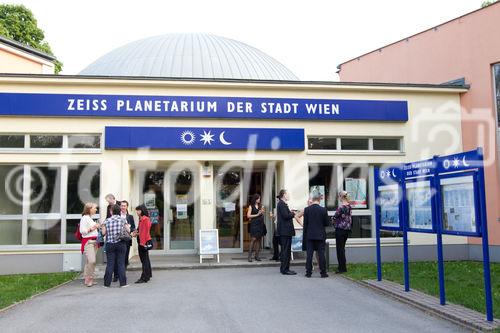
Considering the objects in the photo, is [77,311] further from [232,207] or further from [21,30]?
[21,30]

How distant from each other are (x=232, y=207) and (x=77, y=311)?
6.98 meters

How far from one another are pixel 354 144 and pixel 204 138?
4.16m

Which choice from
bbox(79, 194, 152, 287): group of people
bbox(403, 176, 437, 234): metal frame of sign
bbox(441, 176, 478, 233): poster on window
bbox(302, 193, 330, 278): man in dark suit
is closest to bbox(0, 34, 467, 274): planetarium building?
bbox(79, 194, 152, 287): group of people

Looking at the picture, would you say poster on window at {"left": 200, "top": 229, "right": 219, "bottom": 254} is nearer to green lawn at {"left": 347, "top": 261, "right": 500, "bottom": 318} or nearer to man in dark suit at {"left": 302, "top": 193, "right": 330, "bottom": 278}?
man in dark suit at {"left": 302, "top": 193, "right": 330, "bottom": 278}

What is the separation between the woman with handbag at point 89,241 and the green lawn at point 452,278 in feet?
17.6

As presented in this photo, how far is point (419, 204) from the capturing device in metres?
7.95

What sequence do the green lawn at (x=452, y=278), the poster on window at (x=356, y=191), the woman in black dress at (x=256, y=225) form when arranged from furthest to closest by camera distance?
1. the poster on window at (x=356, y=191)
2. the woman in black dress at (x=256, y=225)
3. the green lawn at (x=452, y=278)

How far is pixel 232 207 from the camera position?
13828 millimetres

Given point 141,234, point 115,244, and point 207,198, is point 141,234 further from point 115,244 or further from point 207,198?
point 207,198

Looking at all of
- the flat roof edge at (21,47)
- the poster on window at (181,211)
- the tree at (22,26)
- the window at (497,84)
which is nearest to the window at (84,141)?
the poster on window at (181,211)

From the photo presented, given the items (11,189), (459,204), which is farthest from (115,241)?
(459,204)

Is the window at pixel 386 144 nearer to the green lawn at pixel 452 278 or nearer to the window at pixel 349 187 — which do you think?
the window at pixel 349 187

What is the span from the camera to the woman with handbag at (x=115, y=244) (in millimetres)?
9328

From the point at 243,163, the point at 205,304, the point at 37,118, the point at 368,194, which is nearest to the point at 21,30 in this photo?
the point at 37,118
